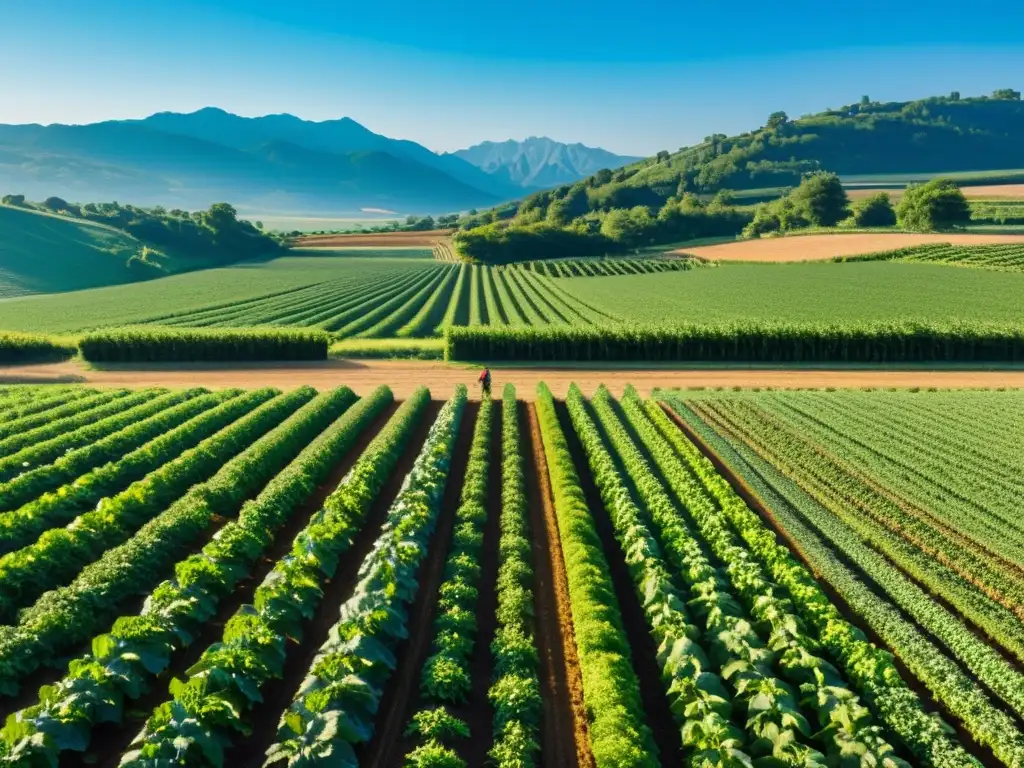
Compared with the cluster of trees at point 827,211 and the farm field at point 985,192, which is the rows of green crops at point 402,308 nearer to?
the cluster of trees at point 827,211

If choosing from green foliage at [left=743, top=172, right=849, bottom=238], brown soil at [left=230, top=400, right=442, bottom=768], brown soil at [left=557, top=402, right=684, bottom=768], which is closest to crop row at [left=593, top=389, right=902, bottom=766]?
brown soil at [left=557, top=402, right=684, bottom=768]

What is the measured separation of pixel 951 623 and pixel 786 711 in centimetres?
603

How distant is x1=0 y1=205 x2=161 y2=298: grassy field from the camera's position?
315 feet

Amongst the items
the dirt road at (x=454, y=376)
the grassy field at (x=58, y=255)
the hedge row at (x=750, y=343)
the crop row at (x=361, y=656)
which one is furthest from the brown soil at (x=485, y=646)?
the grassy field at (x=58, y=255)

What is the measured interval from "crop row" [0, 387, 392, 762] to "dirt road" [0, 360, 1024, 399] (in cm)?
2127

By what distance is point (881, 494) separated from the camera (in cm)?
2183

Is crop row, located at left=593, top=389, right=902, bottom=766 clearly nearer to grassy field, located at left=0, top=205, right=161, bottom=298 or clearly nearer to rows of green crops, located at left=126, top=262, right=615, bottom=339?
rows of green crops, located at left=126, top=262, right=615, bottom=339

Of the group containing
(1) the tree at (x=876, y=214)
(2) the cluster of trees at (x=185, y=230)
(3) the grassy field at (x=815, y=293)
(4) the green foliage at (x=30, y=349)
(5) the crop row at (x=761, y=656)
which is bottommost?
(5) the crop row at (x=761, y=656)

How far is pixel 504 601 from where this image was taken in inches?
591

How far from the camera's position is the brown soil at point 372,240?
165875 millimetres

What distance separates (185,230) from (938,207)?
14099cm

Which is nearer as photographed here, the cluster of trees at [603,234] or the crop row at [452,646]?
the crop row at [452,646]

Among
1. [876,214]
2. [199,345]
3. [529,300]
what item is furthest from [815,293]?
[876,214]

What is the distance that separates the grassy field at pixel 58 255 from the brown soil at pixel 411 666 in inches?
3748
